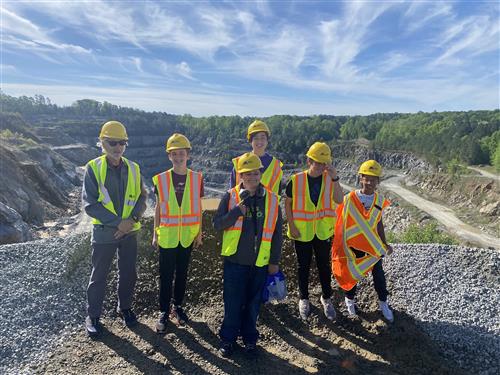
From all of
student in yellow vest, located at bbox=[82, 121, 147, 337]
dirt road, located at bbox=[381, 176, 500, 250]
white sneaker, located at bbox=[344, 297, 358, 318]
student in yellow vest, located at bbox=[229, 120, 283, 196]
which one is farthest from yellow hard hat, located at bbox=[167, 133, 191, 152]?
dirt road, located at bbox=[381, 176, 500, 250]

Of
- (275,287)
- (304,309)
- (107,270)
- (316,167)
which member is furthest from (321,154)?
(107,270)

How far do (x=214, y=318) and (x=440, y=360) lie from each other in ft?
9.66

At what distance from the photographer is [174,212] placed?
4477 mm

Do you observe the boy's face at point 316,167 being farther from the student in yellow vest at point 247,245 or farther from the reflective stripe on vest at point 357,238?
the student in yellow vest at point 247,245

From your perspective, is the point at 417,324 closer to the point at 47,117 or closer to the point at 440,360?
the point at 440,360

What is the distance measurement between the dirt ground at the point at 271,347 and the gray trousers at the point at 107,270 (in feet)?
1.54

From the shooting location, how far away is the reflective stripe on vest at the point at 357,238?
4.73 meters

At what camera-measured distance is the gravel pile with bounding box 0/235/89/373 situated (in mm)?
4539

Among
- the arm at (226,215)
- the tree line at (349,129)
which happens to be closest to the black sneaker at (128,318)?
the arm at (226,215)

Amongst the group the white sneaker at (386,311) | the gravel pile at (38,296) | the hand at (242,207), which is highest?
the hand at (242,207)

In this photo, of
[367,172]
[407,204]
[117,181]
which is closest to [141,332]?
[117,181]

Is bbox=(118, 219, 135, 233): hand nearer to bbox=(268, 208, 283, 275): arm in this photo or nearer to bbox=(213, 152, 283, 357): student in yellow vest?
bbox=(213, 152, 283, 357): student in yellow vest

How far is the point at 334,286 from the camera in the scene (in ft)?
18.9

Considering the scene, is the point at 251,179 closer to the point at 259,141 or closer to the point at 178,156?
the point at 259,141
